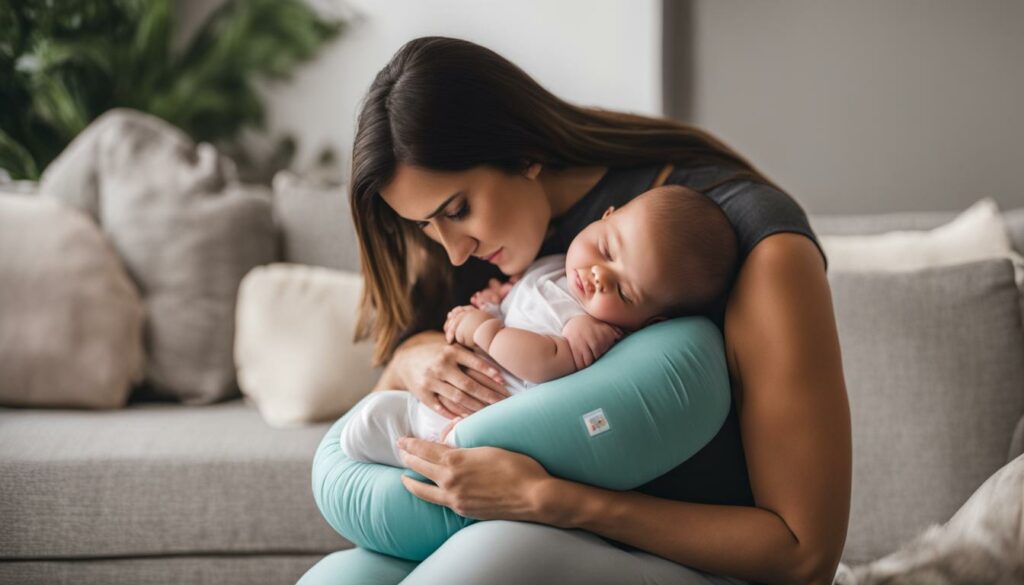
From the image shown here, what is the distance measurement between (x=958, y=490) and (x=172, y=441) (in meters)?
1.71

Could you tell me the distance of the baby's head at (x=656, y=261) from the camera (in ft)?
3.85

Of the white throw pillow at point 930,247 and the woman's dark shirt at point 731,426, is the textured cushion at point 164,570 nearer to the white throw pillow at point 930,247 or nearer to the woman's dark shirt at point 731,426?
the woman's dark shirt at point 731,426

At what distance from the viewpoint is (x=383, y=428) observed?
1273 mm

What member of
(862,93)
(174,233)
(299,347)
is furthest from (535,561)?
(862,93)

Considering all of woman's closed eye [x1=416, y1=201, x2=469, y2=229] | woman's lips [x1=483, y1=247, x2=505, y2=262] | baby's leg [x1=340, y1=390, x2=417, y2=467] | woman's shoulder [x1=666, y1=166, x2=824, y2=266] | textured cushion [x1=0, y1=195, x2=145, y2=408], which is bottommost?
textured cushion [x1=0, y1=195, x2=145, y2=408]

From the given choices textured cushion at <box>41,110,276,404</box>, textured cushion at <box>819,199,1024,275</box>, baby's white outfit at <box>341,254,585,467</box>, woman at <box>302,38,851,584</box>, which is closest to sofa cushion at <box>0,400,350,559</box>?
textured cushion at <box>41,110,276,404</box>

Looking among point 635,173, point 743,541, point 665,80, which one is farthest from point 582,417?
point 665,80

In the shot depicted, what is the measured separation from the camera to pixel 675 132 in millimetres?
1430

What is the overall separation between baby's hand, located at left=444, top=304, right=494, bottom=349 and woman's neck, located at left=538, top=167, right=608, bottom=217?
24 cm

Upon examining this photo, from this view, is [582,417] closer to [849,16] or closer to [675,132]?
[675,132]

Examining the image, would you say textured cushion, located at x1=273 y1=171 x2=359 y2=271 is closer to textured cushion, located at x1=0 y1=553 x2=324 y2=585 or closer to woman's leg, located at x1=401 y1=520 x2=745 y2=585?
textured cushion, located at x1=0 y1=553 x2=324 y2=585

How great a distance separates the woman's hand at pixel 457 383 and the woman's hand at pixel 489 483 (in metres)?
0.12

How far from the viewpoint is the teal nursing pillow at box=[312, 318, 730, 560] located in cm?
109

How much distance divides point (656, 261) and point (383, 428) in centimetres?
45
